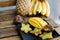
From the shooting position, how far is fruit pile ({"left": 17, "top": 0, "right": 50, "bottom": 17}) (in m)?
0.89

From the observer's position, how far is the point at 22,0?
870 mm

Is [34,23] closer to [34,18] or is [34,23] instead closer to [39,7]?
[34,18]

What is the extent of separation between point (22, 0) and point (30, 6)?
8 centimetres

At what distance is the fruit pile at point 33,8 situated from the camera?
89cm

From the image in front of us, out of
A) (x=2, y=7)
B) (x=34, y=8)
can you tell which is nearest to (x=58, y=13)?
(x=34, y=8)

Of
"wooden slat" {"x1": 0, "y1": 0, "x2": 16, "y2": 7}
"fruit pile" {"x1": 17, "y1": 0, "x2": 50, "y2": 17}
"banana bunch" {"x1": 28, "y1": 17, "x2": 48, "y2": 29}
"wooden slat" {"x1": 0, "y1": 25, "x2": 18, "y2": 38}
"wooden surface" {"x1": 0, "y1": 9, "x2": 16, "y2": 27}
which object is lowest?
"wooden slat" {"x1": 0, "y1": 25, "x2": 18, "y2": 38}

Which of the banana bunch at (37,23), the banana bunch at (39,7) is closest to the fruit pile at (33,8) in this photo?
the banana bunch at (39,7)

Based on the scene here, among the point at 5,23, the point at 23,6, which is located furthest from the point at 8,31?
the point at 23,6

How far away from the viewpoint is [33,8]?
921 mm

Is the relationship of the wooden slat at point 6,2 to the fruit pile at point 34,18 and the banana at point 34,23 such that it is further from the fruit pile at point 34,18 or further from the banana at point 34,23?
the banana at point 34,23

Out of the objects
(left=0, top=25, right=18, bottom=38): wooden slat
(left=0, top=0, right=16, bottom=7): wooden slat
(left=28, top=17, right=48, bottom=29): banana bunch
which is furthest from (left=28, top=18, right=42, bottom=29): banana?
(left=0, top=0, right=16, bottom=7): wooden slat

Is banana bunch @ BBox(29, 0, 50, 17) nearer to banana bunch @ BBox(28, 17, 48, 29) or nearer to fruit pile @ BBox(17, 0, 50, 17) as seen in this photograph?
fruit pile @ BBox(17, 0, 50, 17)

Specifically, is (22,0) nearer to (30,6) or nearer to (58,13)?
(30,6)

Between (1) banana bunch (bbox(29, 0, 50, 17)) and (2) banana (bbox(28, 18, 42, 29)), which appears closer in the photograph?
(2) banana (bbox(28, 18, 42, 29))
